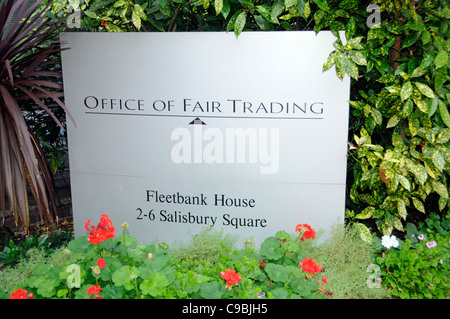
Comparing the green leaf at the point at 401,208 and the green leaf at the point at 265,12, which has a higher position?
the green leaf at the point at 265,12

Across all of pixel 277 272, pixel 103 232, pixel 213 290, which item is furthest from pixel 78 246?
pixel 277 272

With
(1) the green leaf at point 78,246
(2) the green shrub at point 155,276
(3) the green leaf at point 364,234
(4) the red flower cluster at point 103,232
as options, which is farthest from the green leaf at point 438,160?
(1) the green leaf at point 78,246

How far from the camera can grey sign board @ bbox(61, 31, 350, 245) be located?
2189 millimetres

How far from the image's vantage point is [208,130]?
228 centimetres

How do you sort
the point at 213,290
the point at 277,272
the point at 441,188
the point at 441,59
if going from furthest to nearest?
the point at 441,188
the point at 441,59
the point at 277,272
the point at 213,290

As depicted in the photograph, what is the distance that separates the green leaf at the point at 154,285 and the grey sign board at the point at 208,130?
28.5 inches

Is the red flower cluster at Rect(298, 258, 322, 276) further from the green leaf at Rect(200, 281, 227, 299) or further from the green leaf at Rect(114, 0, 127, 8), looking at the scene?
the green leaf at Rect(114, 0, 127, 8)

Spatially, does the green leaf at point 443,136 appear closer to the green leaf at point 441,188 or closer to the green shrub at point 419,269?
the green leaf at point 441,188

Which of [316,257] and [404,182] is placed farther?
[316,257]

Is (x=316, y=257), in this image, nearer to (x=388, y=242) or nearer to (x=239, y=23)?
(x=388, y=242)

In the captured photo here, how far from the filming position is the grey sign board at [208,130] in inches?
86.2

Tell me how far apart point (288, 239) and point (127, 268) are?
2.61 ft

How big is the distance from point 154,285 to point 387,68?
1587mm

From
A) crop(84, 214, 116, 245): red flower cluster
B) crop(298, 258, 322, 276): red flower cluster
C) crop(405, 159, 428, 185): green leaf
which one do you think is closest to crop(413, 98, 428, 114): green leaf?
crop(405, 159, 428, 185): green leaf
